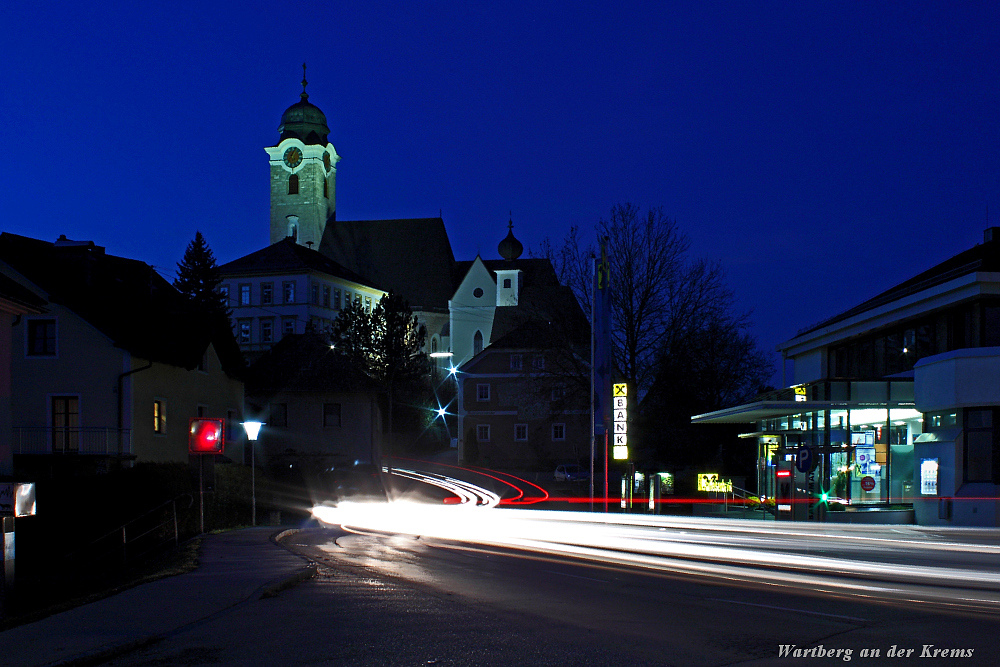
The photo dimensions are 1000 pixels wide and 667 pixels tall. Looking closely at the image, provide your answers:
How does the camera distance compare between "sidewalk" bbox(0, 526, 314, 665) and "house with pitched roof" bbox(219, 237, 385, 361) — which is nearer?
"sidewalk" bbox(0, 526, 314, 665)

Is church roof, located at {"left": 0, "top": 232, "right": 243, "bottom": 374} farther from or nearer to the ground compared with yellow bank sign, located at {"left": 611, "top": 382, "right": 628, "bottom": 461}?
farther from the ground

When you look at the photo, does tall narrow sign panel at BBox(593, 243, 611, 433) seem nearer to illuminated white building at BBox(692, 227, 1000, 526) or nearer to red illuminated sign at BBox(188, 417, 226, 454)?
illuminated white building at BBox(692, 227, 1000, 526)

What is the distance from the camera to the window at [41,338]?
35.9m

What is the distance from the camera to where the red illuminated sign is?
24.0m

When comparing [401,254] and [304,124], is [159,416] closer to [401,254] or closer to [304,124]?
[401,254]

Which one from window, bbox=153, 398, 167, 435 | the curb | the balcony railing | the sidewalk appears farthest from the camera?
window, bbox=153, 398, 167, 435

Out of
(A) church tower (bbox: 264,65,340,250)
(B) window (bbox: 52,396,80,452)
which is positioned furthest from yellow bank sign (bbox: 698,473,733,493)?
(A) church tower (bbox: 264,65,340,250)

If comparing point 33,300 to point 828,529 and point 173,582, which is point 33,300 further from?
point 828,529

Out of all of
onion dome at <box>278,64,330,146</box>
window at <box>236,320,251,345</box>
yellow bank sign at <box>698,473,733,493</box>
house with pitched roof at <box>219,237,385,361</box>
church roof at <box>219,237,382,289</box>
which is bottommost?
yellow bank sign at <box>698,473,733,493</box>

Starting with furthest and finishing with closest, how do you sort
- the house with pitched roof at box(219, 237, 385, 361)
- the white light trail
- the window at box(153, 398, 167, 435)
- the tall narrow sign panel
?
the house with pitched roof at box(219, 237, 385, 361), the window at box(153, 398, 167, 435), the tall narrow sign panel, the white light trail

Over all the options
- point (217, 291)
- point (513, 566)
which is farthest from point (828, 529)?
point (217, 291)

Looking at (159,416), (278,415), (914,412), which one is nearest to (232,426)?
Result: (159,416)

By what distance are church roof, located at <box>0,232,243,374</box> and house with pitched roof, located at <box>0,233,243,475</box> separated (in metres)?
0.05

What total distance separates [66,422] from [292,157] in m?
91.5
